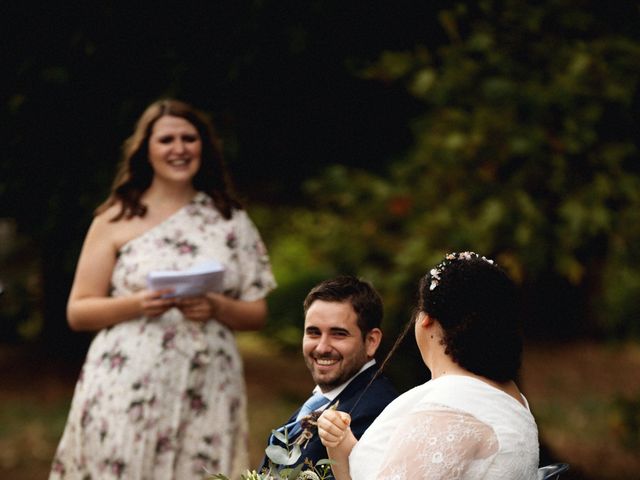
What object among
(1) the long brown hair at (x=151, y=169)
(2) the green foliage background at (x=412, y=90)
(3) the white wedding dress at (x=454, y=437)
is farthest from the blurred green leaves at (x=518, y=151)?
(3) the white wedding dress at (x=454, y=437)

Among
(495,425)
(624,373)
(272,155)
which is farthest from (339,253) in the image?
(624,373)

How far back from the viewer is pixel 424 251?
556 centimetres

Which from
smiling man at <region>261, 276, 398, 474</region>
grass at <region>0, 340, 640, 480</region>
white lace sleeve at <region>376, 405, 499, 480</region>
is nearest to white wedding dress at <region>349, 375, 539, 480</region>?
white lace sleeve at <region>376, 405, 499, 480</region>

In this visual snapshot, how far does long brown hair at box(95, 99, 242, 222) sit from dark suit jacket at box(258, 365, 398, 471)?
1.87 metres

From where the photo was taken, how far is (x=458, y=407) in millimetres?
2340

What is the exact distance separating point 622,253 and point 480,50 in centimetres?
140

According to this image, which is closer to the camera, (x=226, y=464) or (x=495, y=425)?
(x=495, y=425)

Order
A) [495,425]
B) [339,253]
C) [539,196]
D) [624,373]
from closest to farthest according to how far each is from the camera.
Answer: [495,425]
[539,196]
[339,253]
[624,373]

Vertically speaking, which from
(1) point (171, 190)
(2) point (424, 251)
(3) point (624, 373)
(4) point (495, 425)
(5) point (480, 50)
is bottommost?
(3) point (624, 373)

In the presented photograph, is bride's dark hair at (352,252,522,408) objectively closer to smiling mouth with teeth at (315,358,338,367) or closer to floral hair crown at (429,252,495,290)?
floral hair crown at (429,252,495,290)

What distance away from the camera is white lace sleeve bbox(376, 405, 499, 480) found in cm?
228

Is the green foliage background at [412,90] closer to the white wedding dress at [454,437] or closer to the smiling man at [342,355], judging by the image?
the smiling man at [342,355]

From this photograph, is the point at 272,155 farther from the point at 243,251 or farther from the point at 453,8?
the point at 243,251

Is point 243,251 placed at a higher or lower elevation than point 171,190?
lower
